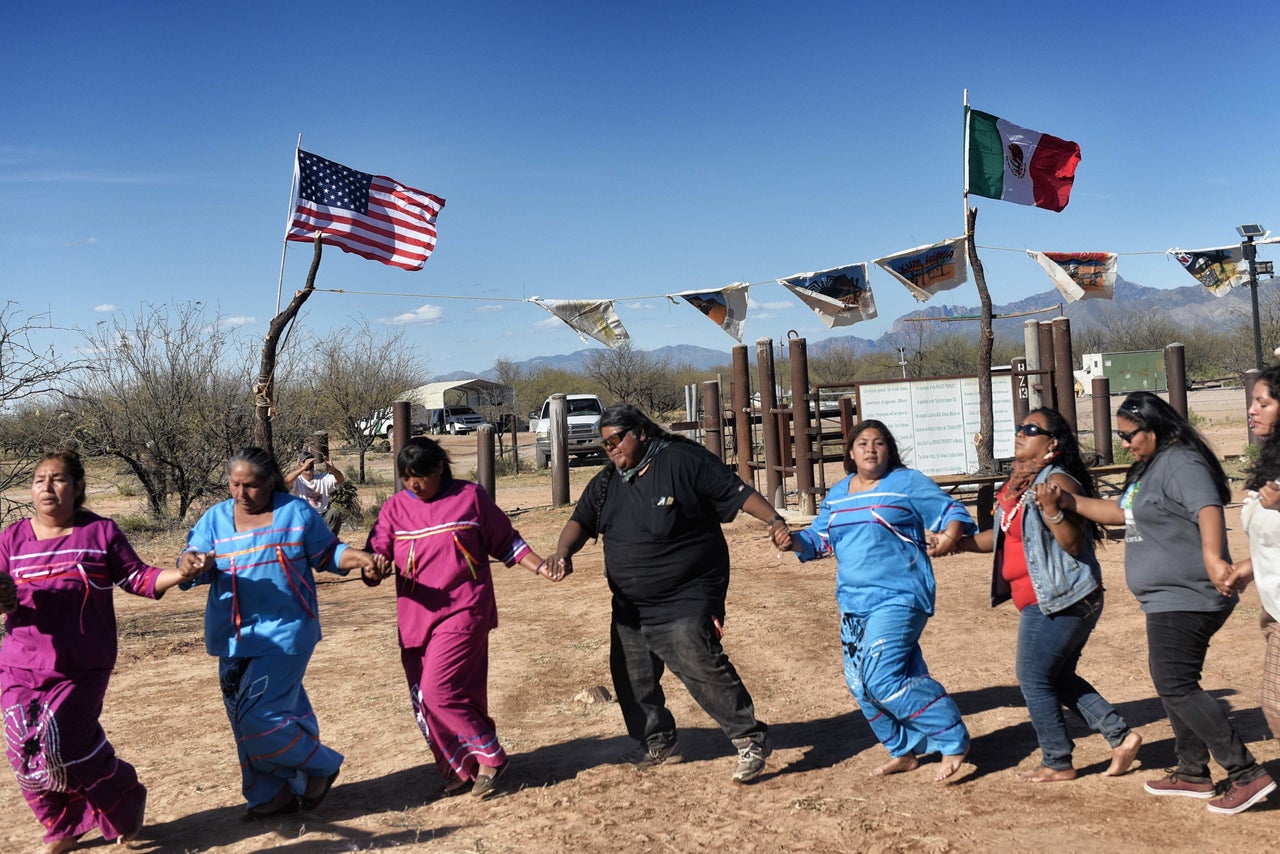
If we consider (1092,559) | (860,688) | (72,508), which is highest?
(72,508)

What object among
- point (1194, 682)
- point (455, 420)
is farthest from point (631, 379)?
point (1194, 682)

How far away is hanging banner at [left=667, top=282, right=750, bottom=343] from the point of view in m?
14.8

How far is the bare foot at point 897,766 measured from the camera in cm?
512

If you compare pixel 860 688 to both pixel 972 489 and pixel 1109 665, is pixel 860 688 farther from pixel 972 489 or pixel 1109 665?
pixel 972 489

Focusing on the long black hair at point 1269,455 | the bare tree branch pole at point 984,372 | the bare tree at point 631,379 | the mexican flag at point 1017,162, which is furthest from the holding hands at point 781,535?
the bare tree at point 631,379

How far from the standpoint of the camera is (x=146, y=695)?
7629 millimetres

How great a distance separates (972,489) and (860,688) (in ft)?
37.6

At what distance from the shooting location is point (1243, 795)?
430 centimetres

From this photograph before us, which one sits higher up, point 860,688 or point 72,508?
point 72,508

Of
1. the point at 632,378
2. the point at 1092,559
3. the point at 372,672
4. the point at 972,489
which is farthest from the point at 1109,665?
the point at 632,378

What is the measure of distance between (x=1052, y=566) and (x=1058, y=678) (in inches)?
21.0

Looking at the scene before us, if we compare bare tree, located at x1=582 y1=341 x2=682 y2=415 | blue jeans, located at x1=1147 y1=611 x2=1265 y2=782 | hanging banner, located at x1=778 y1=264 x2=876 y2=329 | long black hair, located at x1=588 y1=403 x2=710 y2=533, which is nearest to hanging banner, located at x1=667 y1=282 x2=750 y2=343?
hanging banner, located at x1=778 y1=264 x2=876 y2=329

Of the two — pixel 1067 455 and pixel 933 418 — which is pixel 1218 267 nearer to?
pixel 933 418

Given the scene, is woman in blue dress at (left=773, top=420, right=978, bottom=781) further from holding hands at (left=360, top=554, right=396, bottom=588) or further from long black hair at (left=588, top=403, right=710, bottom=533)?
holding hands at (left=360, top=554, right=396, bottom=588)
